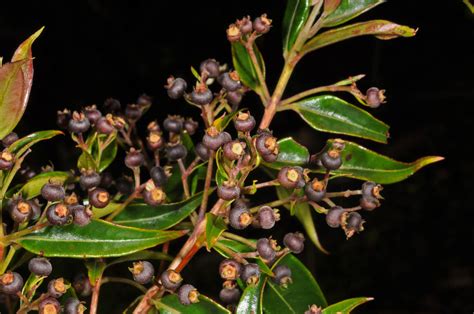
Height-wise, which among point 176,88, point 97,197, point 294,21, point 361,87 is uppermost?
point 294,21

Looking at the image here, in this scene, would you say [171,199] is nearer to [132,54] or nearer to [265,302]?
[265,302]

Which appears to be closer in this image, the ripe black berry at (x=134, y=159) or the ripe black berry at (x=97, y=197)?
the ripe black berry at (x=97, y=197)

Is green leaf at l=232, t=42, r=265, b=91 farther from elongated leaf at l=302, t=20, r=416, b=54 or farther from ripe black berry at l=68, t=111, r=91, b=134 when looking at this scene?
ripe black berry at l=68, t=111, r=91, b=134

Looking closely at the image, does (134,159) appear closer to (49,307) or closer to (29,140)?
(29,140)

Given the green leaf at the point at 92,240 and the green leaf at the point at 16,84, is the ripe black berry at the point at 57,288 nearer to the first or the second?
the green leaf at the point at 92,240

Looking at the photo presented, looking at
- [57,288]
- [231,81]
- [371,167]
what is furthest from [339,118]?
[57,288]

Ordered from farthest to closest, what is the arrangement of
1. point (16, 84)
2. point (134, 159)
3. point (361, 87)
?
point (361, 87) → point (134, 159) → point (16, 84)

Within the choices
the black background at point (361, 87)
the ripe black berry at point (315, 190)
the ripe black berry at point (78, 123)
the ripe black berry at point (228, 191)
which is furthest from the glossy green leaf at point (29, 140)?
the black background at point (361, 87)
